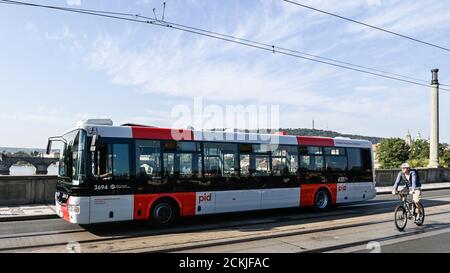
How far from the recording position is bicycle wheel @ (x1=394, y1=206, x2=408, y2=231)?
406 inches

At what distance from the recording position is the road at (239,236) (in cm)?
809

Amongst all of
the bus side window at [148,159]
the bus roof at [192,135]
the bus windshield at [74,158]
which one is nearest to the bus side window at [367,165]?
the bus roof at [192,135]

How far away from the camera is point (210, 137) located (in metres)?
11.8

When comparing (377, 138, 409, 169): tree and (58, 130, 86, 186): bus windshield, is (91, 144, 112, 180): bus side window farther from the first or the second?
(377, 138, 409, 169): tree

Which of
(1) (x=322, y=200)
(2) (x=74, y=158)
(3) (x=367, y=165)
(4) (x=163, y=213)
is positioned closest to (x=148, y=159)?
(4) (x=163, y=213)

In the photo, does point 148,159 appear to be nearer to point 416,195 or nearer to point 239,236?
point 239,236

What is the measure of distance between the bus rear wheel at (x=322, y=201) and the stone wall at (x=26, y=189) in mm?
9541

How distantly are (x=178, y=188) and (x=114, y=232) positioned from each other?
1.97m

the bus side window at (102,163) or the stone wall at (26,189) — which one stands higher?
the bus side window at (102,163)

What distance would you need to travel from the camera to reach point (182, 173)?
11016 millimetres

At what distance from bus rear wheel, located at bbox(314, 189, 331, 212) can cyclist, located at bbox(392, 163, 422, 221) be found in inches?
134

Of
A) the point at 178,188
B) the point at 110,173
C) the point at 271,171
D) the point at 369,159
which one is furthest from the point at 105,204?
the point at 369,159

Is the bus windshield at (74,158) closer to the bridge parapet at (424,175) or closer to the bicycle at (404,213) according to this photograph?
the bicycle at (404,213)

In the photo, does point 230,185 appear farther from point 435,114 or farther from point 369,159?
point 435,114
